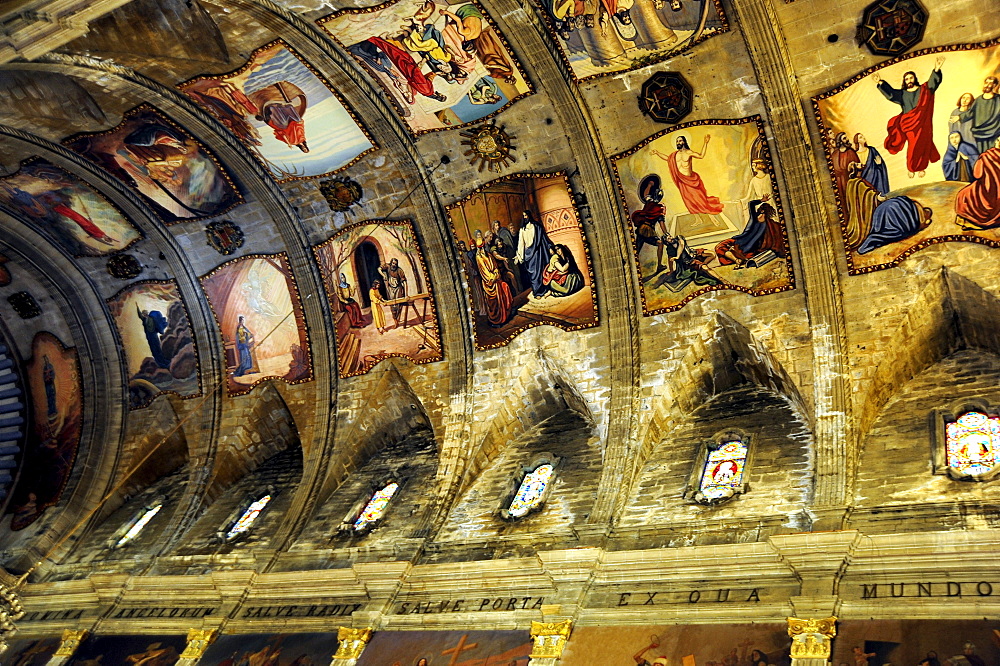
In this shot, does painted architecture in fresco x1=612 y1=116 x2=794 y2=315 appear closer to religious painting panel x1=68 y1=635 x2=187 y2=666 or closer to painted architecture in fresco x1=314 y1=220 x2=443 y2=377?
painted architecture in fresco x1=314 y1=220 x2=443 y2=377

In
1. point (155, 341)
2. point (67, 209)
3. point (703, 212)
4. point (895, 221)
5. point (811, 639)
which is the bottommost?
point (811, 639)

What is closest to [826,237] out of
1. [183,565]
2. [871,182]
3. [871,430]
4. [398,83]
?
[871,182]

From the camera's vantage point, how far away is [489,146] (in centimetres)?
1441

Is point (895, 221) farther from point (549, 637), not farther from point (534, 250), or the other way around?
point (549, 637)

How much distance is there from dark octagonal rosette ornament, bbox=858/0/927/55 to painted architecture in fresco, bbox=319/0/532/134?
14.8ft

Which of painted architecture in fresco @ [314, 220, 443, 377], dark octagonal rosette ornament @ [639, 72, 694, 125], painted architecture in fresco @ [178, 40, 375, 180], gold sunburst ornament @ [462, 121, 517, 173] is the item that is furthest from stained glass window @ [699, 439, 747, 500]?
painted architecture in fresco @ [178, 40, 375, 180]

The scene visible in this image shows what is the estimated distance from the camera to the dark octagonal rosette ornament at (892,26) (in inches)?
440

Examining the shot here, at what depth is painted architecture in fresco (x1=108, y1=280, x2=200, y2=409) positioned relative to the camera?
60.4 ft

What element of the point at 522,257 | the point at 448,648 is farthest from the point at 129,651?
the point at 522,257

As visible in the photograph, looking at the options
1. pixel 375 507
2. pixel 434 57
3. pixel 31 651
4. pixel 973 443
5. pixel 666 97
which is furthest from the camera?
pixel 31 651

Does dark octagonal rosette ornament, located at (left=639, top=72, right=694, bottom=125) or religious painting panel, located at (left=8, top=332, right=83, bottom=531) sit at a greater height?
dark octagonal rosette ornament, located at (left=639, top=72, right=694, bottom=125)

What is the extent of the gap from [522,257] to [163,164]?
6263 millimetres

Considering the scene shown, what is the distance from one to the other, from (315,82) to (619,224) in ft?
16.4

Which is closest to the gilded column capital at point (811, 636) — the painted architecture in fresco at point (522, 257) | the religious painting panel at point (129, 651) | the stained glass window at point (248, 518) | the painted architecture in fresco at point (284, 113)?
the painted architecture in fresco at point (522, 257)
